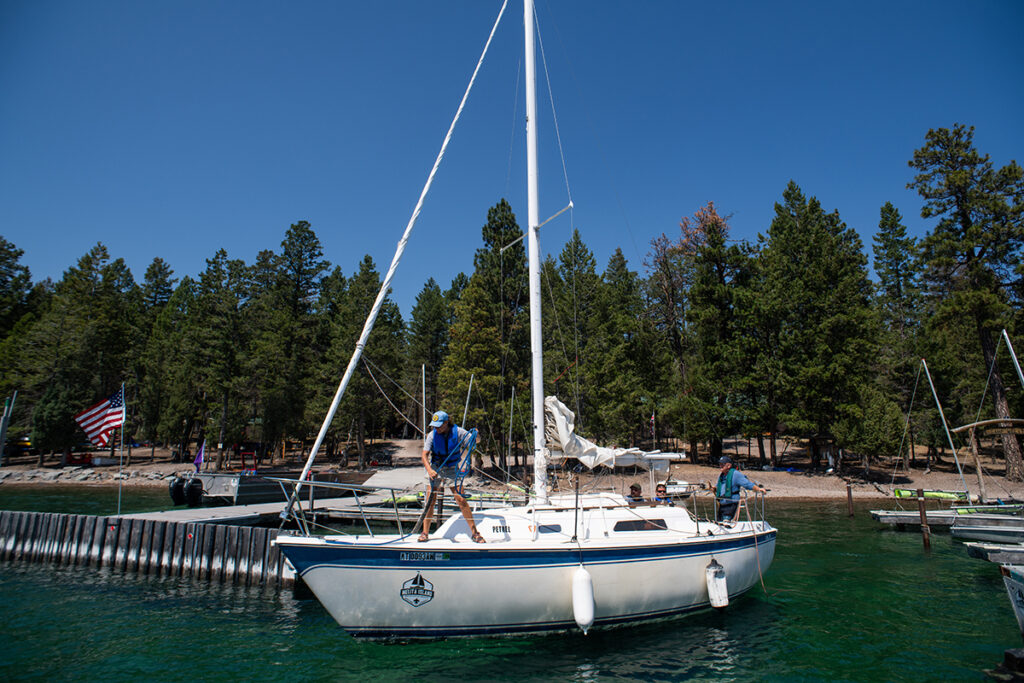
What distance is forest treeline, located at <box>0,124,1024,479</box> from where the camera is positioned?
104 ft

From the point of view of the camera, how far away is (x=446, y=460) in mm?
9258

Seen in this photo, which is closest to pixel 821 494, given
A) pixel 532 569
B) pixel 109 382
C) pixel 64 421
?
pixel 532 569

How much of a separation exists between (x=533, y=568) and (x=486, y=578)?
781 millimetres

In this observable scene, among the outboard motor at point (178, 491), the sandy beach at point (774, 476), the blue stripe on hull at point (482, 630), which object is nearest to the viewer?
the blue stripe on hull at point (482, 630)

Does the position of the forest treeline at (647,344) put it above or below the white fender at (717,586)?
above

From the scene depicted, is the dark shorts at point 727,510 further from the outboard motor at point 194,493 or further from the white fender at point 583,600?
the outboard motor at point 194,493

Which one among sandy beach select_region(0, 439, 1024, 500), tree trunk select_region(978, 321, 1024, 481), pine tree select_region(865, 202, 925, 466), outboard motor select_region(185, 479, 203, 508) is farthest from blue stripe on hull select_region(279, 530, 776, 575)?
pine tree select_region(865, 202, 925, 466)

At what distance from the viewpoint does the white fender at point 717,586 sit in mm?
9539

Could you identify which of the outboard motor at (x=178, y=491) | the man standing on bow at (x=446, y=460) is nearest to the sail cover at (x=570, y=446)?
the man standing on bow at (x=446, y=460)

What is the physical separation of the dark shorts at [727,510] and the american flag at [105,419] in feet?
57.1

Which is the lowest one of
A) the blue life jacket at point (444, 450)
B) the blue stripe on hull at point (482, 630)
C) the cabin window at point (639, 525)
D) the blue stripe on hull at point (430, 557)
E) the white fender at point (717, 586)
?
the blue stripe on hull at point (482, 630)

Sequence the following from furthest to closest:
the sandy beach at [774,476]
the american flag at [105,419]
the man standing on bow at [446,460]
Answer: the sandy beach at [774,476] → the american flag at [105,419] → the man standing on bow at [446,460]

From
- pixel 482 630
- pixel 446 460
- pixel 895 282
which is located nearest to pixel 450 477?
pixel 446 460

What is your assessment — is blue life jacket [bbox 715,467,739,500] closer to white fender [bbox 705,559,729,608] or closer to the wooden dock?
white fender [bbox 705,559,729,608]
